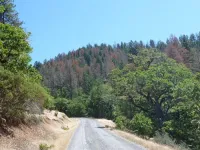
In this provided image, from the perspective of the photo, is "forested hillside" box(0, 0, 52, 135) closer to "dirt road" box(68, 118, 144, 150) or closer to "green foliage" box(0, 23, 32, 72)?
"green foliage" box(0, 23, 32, 72)

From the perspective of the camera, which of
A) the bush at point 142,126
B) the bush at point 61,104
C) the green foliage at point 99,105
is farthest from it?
the bush at point 61,104

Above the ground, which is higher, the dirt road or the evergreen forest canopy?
the evergreen forest canopy

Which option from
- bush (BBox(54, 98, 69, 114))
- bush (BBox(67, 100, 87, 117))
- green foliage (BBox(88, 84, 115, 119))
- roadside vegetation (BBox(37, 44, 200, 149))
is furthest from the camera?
bush (BBox(54, 98, 69, 114))

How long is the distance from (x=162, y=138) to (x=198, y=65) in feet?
222

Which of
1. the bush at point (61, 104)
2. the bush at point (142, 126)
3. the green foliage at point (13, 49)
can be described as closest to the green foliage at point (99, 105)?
the bush at point (61, 104)

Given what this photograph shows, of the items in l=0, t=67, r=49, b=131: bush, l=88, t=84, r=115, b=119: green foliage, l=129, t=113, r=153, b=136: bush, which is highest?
l=88, t=84, r=115, b=119: green foliage

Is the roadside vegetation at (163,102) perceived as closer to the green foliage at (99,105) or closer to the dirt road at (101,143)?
the dirt road at (101,143)

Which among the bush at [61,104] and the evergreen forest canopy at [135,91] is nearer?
the evergreen forest canopy at [135,91]

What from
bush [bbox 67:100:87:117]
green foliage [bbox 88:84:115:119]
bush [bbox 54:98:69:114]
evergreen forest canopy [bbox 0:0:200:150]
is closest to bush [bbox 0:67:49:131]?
evergreen forest canopy [bbox 0:0:200:150]

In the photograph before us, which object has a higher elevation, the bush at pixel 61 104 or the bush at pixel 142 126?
the bush at pixel 61 104

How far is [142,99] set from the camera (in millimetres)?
50125

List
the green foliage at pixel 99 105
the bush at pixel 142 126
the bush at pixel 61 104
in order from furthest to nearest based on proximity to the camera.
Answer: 1. the bush at pixel 61 104
2. the green foliage at pixel 99 105
3. the bush at pixel 142 126

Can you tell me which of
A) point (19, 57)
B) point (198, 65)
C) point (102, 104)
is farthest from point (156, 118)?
point (102, 104)

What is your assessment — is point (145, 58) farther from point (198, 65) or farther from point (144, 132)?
point (198, 65)
